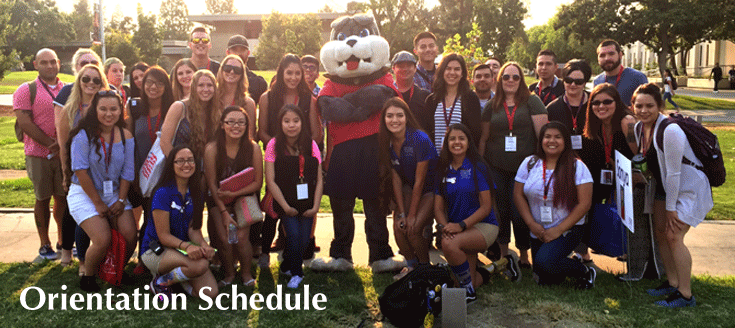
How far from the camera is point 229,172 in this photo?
4.84 meters

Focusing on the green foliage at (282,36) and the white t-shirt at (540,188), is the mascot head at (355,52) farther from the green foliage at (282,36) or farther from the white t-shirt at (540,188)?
the green foliage at (282,36)

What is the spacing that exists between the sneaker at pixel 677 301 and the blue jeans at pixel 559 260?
0.61 meters

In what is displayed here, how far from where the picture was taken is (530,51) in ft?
229

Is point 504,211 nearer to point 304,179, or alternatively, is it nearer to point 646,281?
point 646,281

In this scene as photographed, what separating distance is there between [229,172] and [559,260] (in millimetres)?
2761

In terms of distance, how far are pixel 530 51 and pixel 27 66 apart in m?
54.2

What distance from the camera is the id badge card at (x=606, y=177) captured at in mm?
4940

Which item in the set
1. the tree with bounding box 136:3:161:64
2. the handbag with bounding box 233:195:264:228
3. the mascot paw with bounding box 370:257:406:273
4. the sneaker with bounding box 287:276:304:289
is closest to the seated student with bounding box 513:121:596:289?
the mascot paw with bounding box 370:257:406:273

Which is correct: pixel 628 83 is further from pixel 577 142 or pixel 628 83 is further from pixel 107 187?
pixel 107 187

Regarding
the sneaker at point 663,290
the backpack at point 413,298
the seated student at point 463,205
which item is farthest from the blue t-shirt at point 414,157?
Result: the sneaker at point 663,290

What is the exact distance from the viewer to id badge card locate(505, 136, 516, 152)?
504 cm

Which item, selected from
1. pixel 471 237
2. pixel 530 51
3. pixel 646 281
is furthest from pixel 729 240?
pixel 530 51

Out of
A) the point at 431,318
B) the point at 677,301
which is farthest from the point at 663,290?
the point at 431,318

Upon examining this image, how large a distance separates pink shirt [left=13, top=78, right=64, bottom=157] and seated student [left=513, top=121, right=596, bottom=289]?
4.33m
